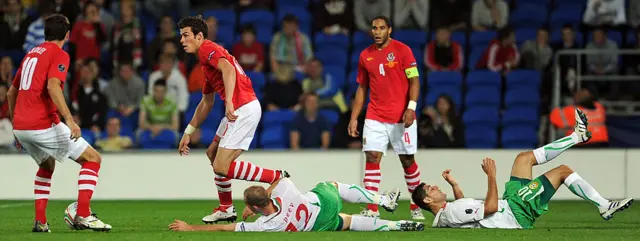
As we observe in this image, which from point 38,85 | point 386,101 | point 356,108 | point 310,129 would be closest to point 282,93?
point 310,129

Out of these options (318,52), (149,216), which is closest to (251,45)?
(318,52)

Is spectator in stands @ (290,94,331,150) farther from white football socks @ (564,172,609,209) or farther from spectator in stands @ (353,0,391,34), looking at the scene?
white football socks @ (564,172,609,209)

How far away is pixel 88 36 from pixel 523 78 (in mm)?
6785

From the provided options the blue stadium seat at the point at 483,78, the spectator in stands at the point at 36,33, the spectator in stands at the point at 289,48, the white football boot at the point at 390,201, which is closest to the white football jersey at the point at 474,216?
the white football boot at the point at 390,201

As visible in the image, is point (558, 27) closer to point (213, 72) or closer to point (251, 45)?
point (251, 45)

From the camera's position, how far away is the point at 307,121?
55.2 ft

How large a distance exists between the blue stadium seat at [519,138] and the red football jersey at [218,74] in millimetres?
7808

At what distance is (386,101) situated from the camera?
38.5 ft

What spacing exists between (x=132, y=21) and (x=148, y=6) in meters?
0.62

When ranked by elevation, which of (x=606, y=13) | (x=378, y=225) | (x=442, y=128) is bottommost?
(x=442, y=128)

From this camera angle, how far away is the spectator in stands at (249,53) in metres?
18.4

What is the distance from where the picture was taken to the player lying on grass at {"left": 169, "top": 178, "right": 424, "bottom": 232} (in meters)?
9.31

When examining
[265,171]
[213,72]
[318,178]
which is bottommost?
[318,178]

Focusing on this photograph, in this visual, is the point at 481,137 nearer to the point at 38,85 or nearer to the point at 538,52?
the point at 538,52
